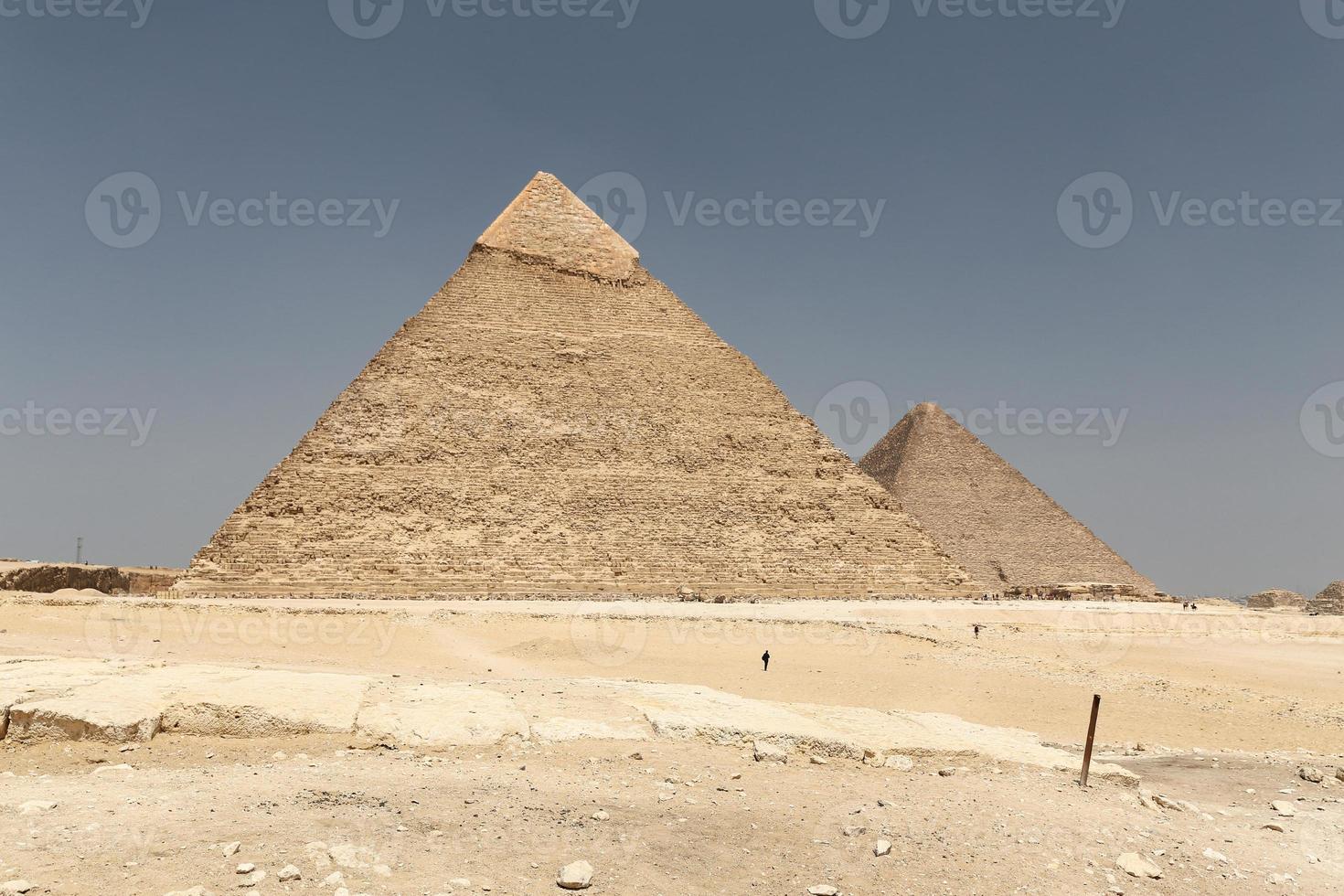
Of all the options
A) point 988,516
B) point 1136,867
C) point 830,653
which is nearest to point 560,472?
point 830,653

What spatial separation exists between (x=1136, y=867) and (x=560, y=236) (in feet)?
129

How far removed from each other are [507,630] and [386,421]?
59.6 feet

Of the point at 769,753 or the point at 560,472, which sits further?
the point at 560,472

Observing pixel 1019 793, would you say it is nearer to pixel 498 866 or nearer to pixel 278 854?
pixel 498 866

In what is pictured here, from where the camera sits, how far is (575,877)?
2996 mm

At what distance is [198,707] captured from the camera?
423 cm

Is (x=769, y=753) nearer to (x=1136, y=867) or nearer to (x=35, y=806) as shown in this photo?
(x=1136, y=867)

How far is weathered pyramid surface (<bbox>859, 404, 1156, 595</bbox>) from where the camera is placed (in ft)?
155

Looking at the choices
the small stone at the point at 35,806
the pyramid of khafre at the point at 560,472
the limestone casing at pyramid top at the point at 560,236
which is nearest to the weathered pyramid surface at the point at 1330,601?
the pyramid of khafre at the point at 560,472

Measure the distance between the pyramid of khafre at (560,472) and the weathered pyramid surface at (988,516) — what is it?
573 inches

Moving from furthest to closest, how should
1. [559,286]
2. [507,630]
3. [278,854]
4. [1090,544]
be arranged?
[1090,544] → [559,286] → [507,630] → [278,854]

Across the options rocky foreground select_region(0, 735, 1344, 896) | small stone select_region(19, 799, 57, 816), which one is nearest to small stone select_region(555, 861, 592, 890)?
rocky foreground select_region(0, 735, 1344, 896)

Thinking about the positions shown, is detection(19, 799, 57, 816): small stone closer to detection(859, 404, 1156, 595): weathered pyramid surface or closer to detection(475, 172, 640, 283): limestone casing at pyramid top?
detection(475, 172, 640, 283): limestone casing at pyramid top

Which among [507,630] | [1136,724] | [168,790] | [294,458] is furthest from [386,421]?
[168,790]
